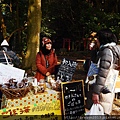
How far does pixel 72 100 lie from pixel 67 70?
48cm

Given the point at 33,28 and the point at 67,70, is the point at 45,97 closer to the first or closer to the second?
the point at 67,70

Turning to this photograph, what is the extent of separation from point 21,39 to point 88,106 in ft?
46.4

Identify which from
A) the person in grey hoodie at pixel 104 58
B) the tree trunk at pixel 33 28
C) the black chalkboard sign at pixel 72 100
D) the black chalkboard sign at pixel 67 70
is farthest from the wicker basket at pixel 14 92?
the tree trunk at pixel 33 28

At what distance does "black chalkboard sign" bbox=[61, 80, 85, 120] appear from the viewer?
379 centimetres

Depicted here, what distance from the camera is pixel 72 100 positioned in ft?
12.7

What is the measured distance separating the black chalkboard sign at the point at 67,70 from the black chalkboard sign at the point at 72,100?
0.46 ft

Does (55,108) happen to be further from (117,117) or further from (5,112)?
(117,117)

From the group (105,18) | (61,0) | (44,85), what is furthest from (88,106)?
(61,0)

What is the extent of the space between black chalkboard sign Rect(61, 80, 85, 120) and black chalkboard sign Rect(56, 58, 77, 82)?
14 cm

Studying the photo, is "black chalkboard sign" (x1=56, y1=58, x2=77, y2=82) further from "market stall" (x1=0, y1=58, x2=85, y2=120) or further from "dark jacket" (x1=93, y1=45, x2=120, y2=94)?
"dark jacket" (x1=93, y1=45, x2=120, y2=94)

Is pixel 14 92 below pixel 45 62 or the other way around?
below

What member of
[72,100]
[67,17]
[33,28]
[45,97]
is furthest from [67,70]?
[67,17]

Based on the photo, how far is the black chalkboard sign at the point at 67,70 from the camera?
3.97 meters

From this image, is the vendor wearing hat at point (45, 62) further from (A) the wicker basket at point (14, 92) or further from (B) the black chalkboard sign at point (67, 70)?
(A) the wicker basket at point (14, 92)
